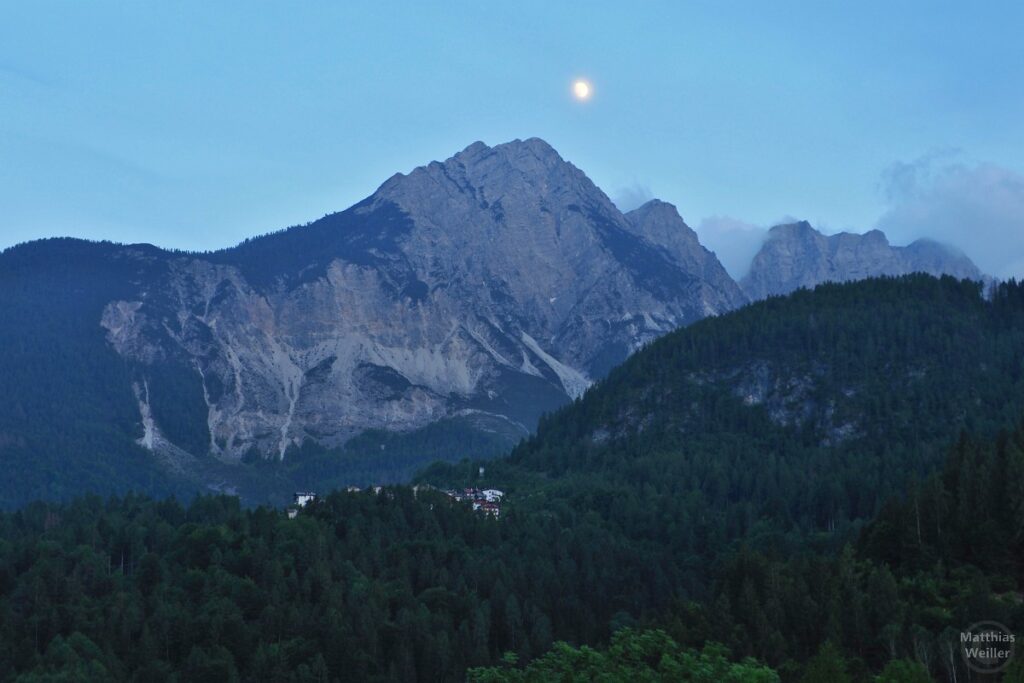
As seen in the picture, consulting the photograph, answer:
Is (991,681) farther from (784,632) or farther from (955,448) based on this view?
(955,448)

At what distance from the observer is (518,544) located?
198 m

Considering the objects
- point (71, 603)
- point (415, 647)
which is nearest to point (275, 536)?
point (71, 603)

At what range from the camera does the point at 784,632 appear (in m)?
122

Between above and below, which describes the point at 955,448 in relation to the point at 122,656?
above

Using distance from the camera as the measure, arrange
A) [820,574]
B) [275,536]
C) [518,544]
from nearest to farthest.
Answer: [820,574]
[275,536]
[518,544]

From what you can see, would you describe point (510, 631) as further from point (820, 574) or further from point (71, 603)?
point (71, 603)

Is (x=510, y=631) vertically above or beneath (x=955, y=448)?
beneath

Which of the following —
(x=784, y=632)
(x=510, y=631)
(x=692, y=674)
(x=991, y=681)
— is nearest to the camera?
(x=692, y=674)

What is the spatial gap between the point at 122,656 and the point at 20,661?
1088 cm

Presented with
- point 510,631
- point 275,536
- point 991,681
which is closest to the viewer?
point 991,681

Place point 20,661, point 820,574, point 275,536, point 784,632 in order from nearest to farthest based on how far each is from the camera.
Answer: point 784,632, point 820,574, point 20,661, point 275,536

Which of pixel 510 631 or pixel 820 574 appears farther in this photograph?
pixel 510 631

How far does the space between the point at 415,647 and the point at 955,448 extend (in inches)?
2807

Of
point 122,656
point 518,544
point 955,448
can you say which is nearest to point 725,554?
point 518,544
